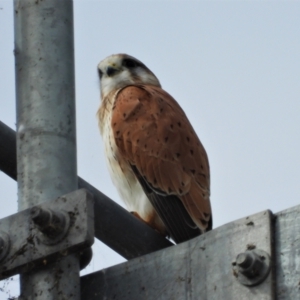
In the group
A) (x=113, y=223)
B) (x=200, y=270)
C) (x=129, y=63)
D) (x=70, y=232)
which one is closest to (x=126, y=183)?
(x=129, y=63)

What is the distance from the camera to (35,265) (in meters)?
2.08

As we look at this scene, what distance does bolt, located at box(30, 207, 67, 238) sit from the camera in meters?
2.04

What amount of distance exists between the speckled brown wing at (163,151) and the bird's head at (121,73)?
809mm

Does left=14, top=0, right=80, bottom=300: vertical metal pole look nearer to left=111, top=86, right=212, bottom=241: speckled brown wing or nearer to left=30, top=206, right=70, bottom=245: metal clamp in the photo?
left=30, top=206, right=70, bottom=245: metal clamp

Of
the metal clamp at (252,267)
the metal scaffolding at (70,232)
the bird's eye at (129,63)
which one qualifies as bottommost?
the metal clamp at (252,267)

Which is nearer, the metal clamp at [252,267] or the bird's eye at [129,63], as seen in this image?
the metal clamp at [252,267]

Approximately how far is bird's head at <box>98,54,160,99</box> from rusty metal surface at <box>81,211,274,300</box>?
461cm

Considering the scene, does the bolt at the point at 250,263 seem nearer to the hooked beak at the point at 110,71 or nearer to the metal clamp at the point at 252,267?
the metal clamp at the point at 252,267

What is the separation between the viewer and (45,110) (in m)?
2.36

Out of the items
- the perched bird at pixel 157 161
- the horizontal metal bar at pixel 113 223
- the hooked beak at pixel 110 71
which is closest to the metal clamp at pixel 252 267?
the horizontal metal bar at pixel 113 223

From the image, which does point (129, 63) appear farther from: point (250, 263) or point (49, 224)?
point (250, 263)

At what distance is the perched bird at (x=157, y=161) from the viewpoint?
4657 mm

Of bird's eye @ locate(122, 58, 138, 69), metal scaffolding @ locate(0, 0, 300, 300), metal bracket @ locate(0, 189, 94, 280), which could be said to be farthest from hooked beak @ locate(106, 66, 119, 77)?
metal bracket @ locate(0, 189, 94, 280)

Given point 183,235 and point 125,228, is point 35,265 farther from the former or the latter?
point 183,235
